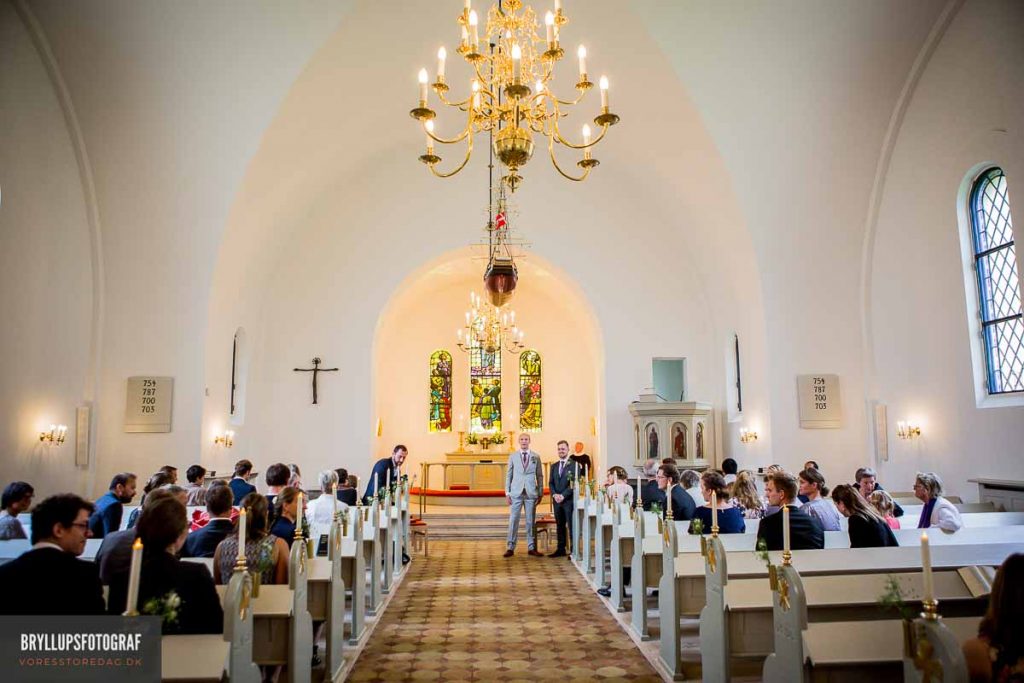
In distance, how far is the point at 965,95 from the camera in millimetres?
9219

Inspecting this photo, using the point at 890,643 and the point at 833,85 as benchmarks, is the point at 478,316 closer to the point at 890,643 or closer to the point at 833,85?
Answer: the point at 833,85

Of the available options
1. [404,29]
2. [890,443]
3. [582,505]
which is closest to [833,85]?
[890,443]

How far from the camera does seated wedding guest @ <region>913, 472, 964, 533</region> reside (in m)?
6.03

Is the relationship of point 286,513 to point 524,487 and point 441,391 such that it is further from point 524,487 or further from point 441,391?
point 441,391

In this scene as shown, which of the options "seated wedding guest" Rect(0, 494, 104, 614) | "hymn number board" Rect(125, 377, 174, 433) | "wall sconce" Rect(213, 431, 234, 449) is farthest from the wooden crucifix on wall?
"seated wedding guest" Rect(0, 494, 104, 614)

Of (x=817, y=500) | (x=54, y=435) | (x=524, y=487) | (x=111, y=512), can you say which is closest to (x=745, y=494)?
(x=817, y=500)

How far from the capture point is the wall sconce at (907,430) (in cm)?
1023

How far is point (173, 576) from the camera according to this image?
3459 mm

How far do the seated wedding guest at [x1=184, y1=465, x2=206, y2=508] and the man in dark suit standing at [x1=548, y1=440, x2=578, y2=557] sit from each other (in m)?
4.48

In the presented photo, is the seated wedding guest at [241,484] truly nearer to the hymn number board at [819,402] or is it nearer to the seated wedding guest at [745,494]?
the seated wedding guest at [745,494]

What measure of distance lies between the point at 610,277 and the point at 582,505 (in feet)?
18.0

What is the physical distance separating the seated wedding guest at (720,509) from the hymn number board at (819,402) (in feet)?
18.0

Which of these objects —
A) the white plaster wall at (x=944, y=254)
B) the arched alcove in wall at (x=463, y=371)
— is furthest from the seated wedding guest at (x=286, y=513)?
the arched alcove in wall at (x=463, y=371)

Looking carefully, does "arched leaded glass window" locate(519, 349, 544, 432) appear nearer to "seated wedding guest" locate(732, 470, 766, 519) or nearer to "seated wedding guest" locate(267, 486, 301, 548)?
"seated wedding guest" locate(732, 470, 766, 519)
